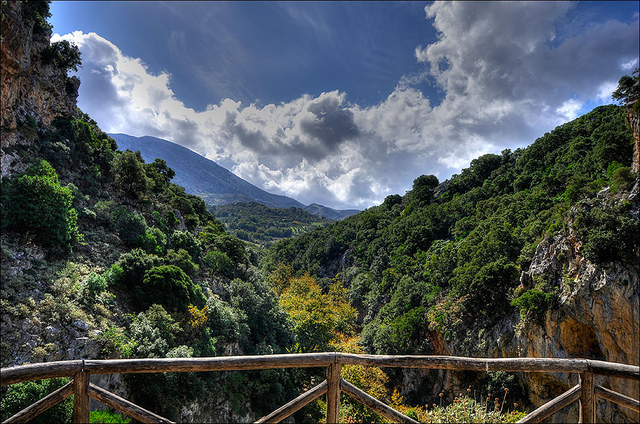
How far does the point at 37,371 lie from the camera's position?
195 centimetres

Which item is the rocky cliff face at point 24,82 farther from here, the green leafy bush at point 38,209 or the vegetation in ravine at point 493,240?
the vegetation in ravine at point 493,240

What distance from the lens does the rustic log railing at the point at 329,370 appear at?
2.05 m

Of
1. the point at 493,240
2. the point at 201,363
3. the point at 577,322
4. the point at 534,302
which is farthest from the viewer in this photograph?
the point at 493,240

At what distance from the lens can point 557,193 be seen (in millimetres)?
21000

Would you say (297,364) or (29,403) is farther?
(29,403)

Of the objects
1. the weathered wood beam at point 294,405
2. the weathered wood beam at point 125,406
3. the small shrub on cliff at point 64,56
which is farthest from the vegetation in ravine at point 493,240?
the small shrub on cliff at point 64,56

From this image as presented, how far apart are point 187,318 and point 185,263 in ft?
15.6

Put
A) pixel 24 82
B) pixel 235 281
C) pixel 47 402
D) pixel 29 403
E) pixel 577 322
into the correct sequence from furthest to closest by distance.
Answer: pixel 235 281 < pixel 24 82 < pixel 577 322 < pixel 29 403 < pixel 47 402

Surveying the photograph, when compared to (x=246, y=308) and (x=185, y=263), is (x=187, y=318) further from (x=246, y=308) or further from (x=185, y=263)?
(x=246, y=308)

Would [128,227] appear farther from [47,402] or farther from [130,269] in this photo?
[47,402]

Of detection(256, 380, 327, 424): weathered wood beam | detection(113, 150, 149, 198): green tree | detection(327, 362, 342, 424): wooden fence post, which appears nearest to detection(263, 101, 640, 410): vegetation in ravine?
detection(327, 362, 342, 424): wooden fence post

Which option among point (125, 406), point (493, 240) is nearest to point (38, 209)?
point (125, 406)

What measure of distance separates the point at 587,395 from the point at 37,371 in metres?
4.06

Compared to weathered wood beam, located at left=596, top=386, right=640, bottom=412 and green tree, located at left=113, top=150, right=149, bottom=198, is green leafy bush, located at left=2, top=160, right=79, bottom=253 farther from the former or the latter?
weathered wood beam, located at left=596, top=386, right=640, bottom=412
